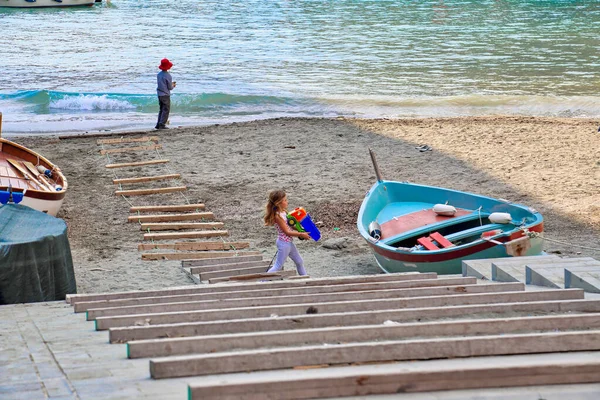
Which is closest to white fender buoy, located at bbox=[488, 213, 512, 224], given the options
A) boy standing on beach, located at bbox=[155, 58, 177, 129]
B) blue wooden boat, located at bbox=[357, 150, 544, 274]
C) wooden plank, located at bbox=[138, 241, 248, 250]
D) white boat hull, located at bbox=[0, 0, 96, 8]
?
blue wooden boat, located at bbox=[357, 150, 544, 274]

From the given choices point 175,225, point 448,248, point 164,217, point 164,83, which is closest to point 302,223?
point 448,248

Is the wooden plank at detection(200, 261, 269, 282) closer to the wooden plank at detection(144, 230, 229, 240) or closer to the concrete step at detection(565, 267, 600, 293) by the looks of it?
the wooden plank at detection(144, 230, 229, 240)

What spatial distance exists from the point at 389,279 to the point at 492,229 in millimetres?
3227

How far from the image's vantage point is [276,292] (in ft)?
24.6

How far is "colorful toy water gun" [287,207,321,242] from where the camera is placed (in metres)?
9.95

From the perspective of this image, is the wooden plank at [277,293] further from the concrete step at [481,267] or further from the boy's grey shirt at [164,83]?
the boy's grey shirt at [164,83]

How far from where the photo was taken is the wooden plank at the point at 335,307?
232 inches

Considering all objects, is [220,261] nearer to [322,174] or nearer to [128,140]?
[322,174]

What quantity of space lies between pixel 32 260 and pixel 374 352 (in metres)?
5.45

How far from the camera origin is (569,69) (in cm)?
3400

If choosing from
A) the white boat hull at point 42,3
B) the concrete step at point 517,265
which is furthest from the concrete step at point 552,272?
the white boat hull at point 42,3

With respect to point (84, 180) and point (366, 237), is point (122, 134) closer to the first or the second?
point (84, 180)

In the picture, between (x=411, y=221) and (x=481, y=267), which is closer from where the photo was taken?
(x=481, y=267)

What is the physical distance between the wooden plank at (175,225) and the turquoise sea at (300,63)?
1152cm
